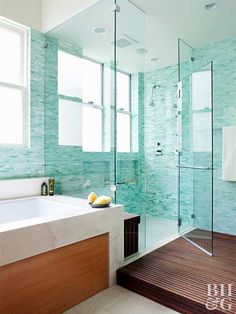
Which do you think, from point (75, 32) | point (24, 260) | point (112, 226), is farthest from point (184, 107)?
point (24, 260)

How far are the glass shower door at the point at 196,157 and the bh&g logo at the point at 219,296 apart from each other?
772 millimetres

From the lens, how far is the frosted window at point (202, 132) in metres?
3.00

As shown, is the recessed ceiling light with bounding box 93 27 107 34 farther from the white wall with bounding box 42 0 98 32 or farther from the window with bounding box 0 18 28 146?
the window with bounding box 0 18 28 146

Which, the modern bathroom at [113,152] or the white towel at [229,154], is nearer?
Answer: the modern bathroom at [113,152]

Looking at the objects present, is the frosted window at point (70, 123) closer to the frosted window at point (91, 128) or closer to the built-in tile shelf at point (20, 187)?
the frosted window at point (91, 128)

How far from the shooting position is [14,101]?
2.97 metres

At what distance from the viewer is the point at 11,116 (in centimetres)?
295

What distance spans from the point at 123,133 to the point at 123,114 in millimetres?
232

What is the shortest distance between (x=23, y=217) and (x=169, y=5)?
8.98ft

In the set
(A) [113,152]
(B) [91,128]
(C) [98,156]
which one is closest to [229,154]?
(A) [113,152]

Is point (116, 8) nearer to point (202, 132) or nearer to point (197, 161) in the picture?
point (202, 132)

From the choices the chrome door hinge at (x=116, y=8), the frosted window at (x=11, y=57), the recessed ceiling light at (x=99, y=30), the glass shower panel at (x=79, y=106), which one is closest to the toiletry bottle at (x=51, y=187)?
the glass shower panel at (x=79, y=106)

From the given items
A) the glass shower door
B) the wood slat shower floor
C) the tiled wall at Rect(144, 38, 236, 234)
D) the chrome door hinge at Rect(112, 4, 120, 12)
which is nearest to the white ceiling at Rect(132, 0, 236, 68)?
the chrome door hinge at Rect(112, 4, 120, 12)

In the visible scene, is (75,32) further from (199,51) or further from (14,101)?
(199,51)
